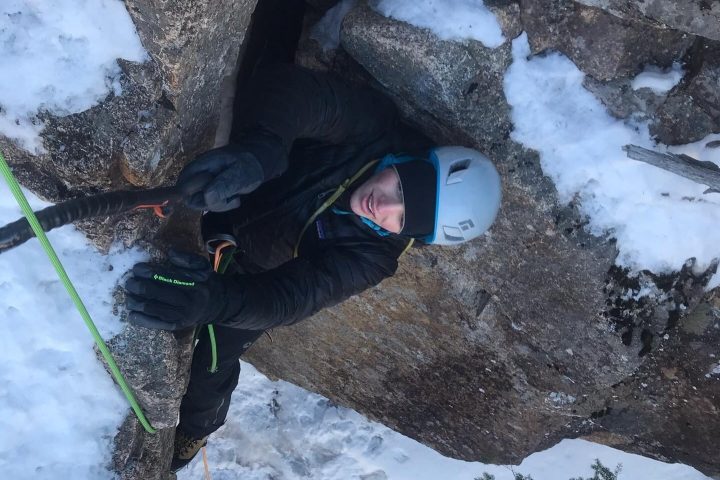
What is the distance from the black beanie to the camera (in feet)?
10.7

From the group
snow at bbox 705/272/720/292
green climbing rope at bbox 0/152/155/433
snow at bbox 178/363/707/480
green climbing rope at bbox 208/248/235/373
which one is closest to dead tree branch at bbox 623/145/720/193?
snow at bbox 705/272/720/292

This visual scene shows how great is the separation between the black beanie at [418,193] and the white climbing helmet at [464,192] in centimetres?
4

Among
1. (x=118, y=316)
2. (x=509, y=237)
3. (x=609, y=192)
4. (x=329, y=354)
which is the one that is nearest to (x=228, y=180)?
(x=118, y=316)

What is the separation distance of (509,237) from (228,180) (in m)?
1.79

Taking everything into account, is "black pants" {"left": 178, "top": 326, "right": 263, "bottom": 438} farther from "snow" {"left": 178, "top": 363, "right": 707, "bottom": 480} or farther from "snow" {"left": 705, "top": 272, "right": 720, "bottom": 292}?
"snow" {"left": 705, "top": 272, "right": 720, "bottom": 292}

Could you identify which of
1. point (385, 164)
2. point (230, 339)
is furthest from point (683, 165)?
point (230, 339)

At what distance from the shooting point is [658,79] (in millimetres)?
3346

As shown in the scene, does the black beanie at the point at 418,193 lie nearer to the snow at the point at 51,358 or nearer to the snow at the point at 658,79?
the snow at the point at 658,79

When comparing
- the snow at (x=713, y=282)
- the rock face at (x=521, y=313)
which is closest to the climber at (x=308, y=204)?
the rock face at (x=521, y=313)

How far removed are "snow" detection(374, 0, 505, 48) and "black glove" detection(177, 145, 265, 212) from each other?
1.32 m

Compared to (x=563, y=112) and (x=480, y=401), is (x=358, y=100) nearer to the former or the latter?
(x=563, y=112)

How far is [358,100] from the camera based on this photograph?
11.4 ft

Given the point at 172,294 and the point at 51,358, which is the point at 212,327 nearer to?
the point at 172,294

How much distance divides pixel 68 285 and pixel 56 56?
38.4 inches
